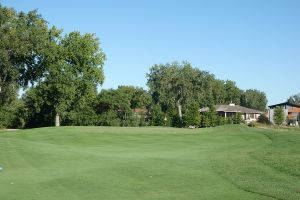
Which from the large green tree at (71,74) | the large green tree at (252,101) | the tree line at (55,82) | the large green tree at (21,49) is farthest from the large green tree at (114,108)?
the large green tree at (252,101)

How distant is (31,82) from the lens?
6550 cm

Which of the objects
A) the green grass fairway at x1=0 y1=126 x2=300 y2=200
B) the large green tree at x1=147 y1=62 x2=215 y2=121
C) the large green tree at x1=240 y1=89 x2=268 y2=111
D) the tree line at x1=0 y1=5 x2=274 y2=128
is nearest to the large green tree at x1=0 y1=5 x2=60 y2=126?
the tree line at x1=0 y1=5 x2=274 y2=128

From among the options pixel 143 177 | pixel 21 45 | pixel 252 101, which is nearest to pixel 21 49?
pixel 21 45

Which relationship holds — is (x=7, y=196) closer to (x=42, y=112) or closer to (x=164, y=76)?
(x=42, y=112)

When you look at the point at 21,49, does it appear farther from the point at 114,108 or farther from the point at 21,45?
the point at 114,108

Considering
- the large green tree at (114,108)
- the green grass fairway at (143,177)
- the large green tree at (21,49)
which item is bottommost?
the green grass fairway at (143,177)

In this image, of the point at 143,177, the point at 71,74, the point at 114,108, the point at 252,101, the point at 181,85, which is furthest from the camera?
the point at 252,101

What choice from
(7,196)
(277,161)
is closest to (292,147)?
(277,161)

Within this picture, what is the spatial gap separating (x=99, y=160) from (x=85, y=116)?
6300 centimetres

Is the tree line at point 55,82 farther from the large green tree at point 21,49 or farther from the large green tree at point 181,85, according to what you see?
the large green tree at point 181,85

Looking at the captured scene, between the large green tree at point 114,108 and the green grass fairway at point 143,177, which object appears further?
the large green tree at point 114,108

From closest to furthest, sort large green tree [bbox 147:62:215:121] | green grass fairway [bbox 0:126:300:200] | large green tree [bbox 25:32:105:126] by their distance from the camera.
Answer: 1. green grass fairway [bbox 0:126:300:200]
2. large green tree [bbox 25:32:105:126]
3. large green tree [bbox 147:62:215:121]

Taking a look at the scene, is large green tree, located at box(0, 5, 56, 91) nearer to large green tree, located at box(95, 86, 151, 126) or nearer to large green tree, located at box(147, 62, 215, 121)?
large green tree, located at box(95, 86, 151, 126)

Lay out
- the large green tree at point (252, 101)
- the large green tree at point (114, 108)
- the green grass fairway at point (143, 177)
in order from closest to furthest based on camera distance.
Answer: the green grass fairway at point (143, 177) < the large green tree at point (114, 108) < the large green tree at point (252, 101)
